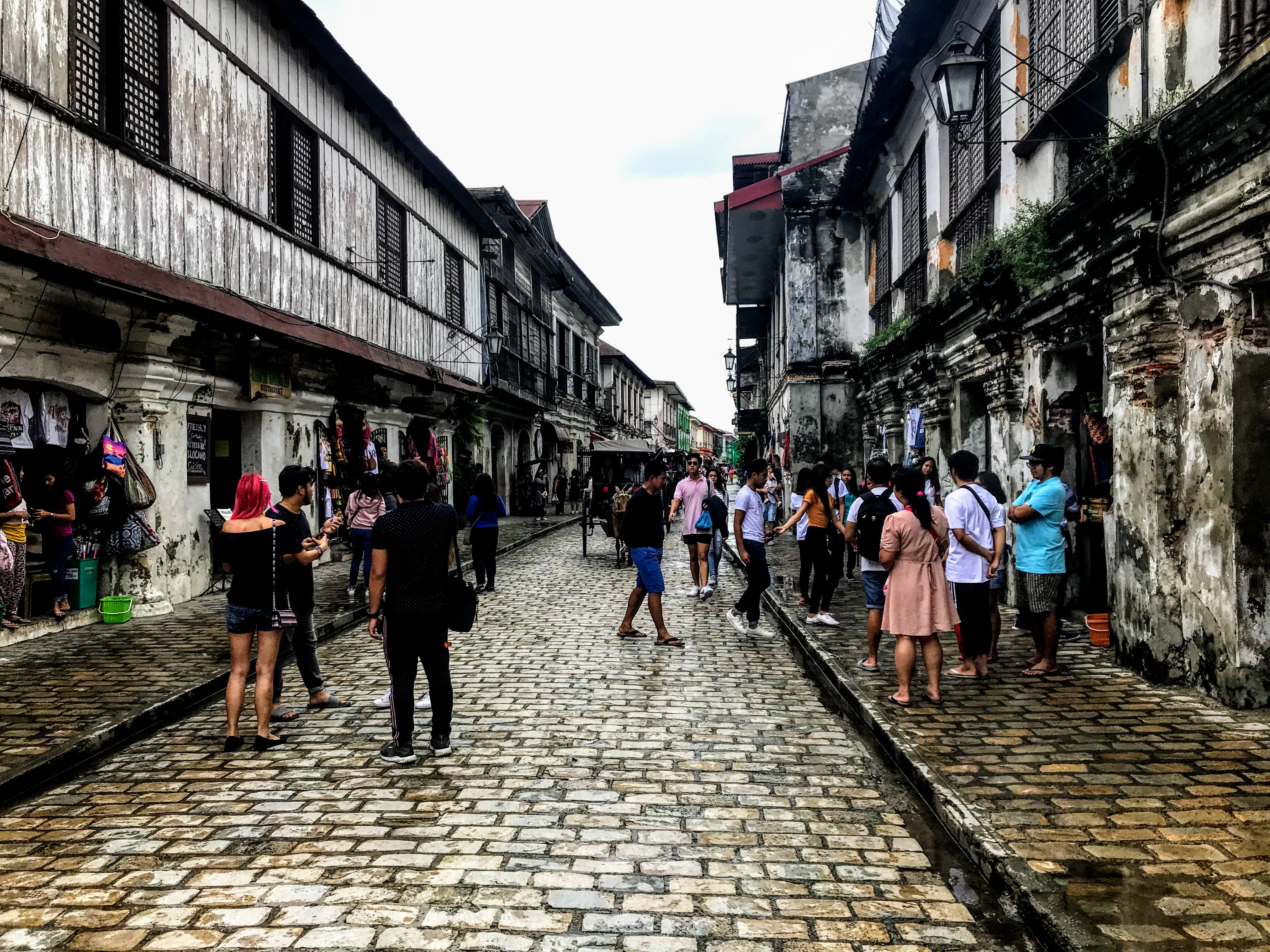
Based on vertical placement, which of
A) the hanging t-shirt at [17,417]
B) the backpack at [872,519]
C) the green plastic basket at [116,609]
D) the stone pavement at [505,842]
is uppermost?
the hanging t-shirt at [17,417]

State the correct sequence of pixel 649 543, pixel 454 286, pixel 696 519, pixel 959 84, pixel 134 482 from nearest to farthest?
pixel 959 84
pixel 649 543
pixel 134 482
pixel 696 519
pixel 454 286

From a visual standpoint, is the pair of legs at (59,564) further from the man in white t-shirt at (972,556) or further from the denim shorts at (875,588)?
the man in white t-shirt at (972,556)

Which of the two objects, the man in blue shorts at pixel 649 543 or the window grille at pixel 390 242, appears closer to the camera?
the man in blue shorts at pixel 649 543

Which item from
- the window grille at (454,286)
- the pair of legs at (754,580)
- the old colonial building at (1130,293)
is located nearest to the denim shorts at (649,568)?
the pair of legs at (754,580)

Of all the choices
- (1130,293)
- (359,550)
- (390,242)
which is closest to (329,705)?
(359,550)

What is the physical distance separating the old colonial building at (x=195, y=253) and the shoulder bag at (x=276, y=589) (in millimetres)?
3210

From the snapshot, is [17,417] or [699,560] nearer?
[17,417]

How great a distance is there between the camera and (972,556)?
6379 mm

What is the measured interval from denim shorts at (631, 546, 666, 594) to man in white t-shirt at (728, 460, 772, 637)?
0.86 meters

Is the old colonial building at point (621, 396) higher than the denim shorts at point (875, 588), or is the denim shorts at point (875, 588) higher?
the old colonial building at point (621, 396)

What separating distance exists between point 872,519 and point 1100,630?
2.15m

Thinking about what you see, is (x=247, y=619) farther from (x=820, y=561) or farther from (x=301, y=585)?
(x=820, y=561)

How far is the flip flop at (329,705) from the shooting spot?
6.00 m

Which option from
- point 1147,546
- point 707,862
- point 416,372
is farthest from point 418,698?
point 416,372
